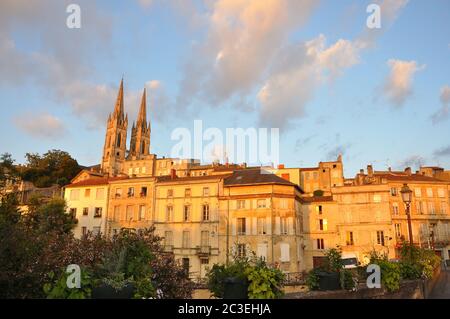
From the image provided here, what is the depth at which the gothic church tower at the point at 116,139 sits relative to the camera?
126519 mm

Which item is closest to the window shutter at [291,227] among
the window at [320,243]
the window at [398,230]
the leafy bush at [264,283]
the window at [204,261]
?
the window at [320,243]

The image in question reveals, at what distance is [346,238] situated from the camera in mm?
47312

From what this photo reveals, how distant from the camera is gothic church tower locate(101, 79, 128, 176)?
127 m

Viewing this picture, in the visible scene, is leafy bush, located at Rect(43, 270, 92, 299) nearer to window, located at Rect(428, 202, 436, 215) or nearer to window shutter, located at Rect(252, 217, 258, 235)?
window shutter, located at Rect(252, 217, 258, 235)

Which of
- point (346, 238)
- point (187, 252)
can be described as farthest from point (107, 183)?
point (346, 238)

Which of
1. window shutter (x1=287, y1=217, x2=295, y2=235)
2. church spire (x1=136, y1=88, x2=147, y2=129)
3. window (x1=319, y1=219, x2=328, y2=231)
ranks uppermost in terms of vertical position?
church spire (x1=136, y1=88, x2=147, y2=129)

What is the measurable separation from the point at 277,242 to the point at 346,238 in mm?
13139

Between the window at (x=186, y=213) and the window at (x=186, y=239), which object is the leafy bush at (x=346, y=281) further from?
the window at (x=186, y=213)

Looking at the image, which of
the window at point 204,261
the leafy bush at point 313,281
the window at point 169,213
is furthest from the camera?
the window at point 169,213

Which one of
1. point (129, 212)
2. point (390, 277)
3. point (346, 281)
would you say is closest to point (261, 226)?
point (129, 212)

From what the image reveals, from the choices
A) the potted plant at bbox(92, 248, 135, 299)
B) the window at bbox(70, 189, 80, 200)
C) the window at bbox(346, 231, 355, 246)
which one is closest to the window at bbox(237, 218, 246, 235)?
the window at bbox(346, 231, 355, 246)

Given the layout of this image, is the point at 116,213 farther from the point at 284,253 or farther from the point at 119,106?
the point at 119,106
